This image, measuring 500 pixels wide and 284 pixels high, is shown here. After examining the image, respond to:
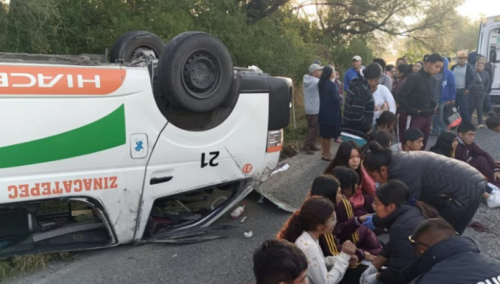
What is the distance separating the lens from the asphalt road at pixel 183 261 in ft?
10.7

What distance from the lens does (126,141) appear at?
3250 millimetres

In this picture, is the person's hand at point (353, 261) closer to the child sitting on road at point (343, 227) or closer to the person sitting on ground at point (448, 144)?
the child sitting on road at point (343, 227)

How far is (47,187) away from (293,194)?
3.04 metres

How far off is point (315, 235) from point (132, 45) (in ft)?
10.4

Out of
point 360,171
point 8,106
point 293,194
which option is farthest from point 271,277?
point 293,194

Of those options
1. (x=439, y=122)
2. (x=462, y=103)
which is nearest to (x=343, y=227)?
(x=439, y=122)

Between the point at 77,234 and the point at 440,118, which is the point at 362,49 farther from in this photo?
the point at 77,234

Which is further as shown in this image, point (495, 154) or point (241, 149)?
point (495, 154)

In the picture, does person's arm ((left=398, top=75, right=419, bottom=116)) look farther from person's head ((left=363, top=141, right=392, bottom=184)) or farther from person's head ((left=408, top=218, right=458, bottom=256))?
person's head ((left=408, top=218, right=458, bottom=256))

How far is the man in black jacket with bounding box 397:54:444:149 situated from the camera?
5.55 meters

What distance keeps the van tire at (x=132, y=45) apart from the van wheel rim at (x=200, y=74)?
4.52 ft

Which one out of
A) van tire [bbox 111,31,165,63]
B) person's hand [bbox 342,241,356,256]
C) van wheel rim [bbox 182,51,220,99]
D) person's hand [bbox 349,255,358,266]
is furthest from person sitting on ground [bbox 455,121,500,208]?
van tire [bbox 111,31,165,63]

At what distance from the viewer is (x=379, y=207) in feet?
9.18

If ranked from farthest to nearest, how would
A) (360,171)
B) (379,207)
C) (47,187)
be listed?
1. (360,171)
2. (47,187)
3. (379,207)
